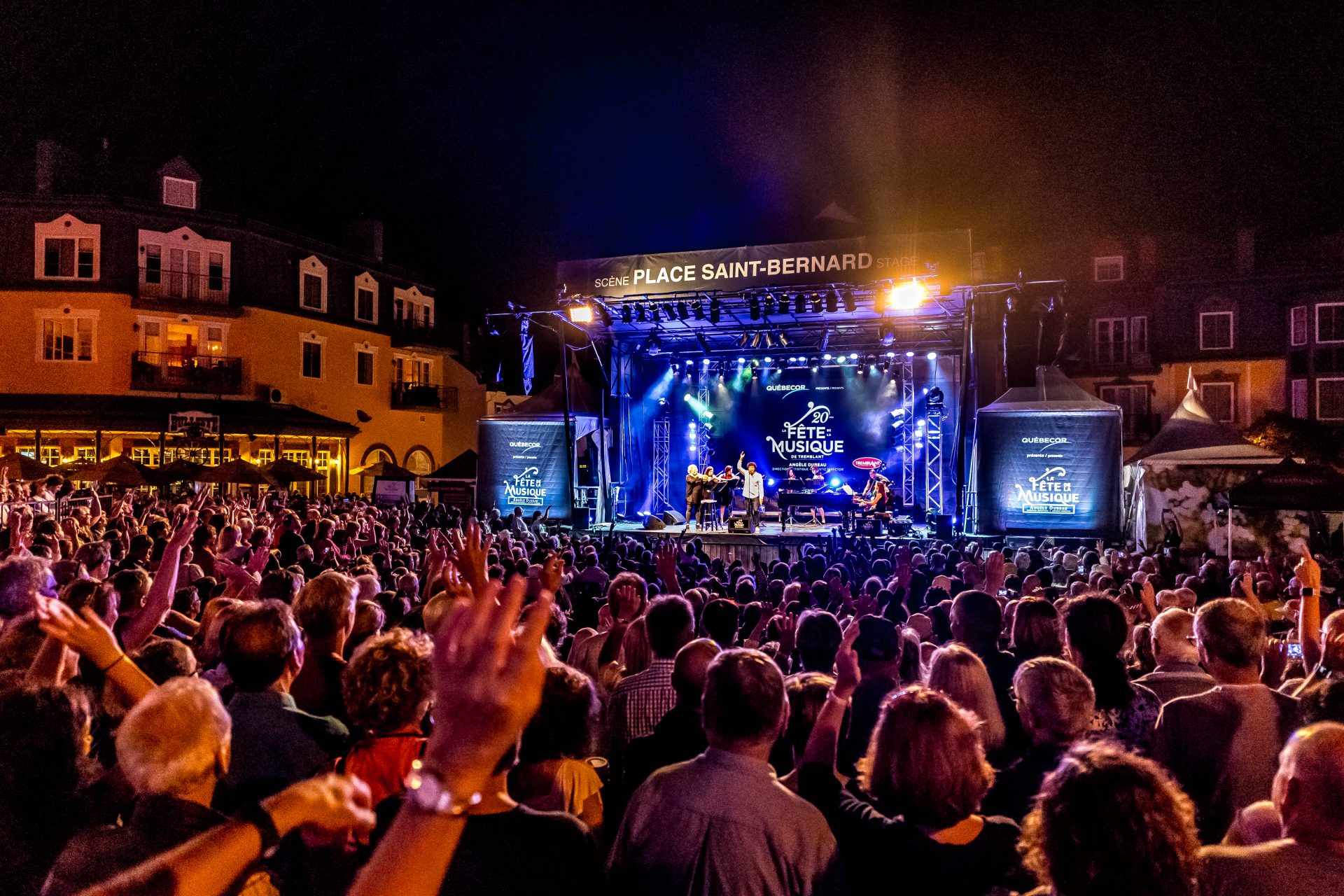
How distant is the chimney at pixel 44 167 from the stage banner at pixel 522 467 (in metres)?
17.9

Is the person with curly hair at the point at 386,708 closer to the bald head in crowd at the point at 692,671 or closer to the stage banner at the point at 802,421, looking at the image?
the bald head in crowd at the point at 692,671

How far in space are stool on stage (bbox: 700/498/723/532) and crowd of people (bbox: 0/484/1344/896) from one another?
51.1 ft

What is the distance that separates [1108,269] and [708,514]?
875 inches

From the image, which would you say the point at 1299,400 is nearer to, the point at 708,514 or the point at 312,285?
the point at 708,514

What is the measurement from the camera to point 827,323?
19.3 m

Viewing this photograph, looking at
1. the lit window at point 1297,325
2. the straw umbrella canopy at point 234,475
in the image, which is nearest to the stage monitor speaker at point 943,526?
the straw umbrella canopy at point 234,475

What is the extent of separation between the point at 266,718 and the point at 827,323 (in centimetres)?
1761

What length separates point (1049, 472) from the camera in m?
16.4

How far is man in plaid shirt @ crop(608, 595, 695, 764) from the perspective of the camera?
3.62m

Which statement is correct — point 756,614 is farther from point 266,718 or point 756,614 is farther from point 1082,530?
point 1082,530

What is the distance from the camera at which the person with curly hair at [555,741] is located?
2.40 meters

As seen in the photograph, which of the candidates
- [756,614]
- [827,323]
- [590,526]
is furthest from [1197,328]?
[756,614]

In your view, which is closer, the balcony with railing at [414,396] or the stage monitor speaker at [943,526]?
the stage monitor speaker at [943,526]

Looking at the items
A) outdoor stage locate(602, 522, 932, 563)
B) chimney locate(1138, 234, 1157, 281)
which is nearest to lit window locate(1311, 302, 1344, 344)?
chimney locate(1138, 234, 1157, 281)
